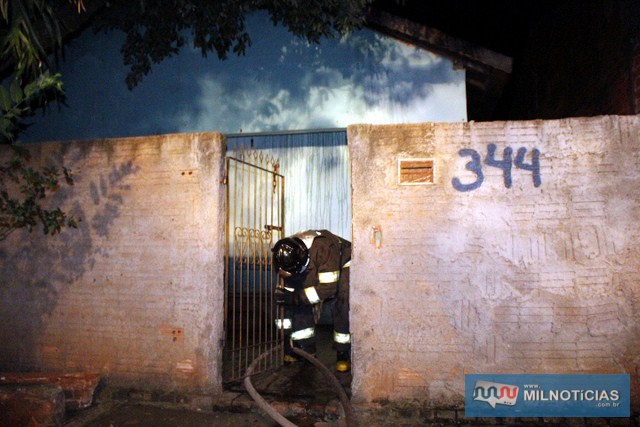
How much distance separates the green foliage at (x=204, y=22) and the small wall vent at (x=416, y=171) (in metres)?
2.62

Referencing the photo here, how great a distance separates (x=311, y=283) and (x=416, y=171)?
1810 millimetres

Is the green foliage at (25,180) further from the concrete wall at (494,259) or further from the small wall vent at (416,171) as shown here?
the small wall vent at (416,171)

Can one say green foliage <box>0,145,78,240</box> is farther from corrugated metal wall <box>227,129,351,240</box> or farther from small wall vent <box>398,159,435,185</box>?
small wall vent <box>398,159,435,185</box>

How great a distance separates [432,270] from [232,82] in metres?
4.92

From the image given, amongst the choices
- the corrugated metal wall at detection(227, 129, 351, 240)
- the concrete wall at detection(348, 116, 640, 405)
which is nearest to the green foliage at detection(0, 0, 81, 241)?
the corrugated metal wall at detection(227, 129, 351, 240)

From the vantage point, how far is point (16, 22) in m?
3.51

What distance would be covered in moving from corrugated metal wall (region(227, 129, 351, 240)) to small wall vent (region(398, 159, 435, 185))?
2.82 m

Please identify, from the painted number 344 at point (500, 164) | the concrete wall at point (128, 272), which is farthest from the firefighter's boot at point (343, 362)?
the painted number 344 at point (500, 164)

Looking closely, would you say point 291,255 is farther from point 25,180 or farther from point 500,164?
point 25,180

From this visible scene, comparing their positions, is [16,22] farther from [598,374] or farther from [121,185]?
[598,374]

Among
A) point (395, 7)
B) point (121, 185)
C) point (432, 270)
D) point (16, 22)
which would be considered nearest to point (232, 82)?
point (121, 185)

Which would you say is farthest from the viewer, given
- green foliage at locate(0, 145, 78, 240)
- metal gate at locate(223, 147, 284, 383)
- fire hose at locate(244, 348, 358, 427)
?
metal gate at locate(223, 147, 284, 383)

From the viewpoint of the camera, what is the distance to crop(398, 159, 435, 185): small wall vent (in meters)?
3.88

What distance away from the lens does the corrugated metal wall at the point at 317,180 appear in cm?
676
